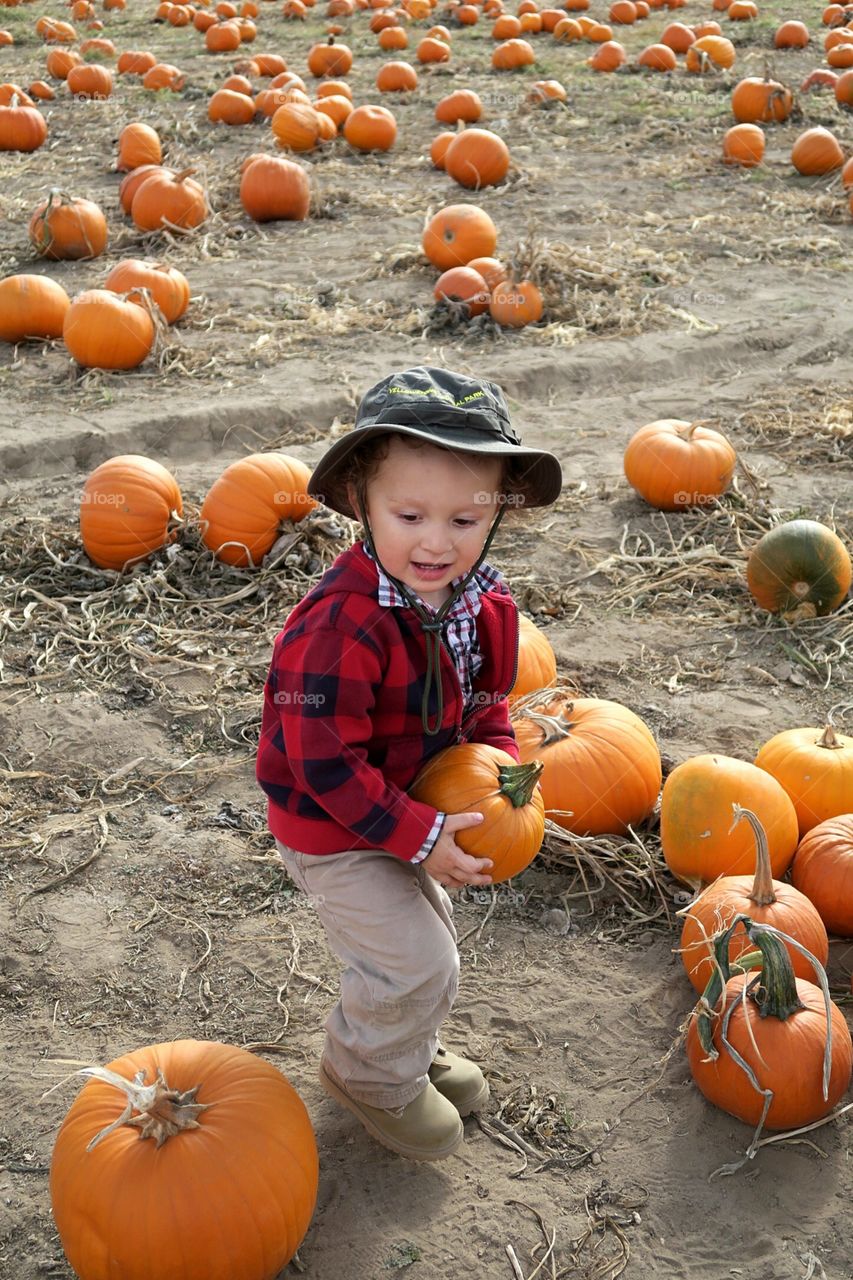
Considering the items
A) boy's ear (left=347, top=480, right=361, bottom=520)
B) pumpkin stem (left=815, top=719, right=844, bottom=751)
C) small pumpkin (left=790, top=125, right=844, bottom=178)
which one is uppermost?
boy's ear (left=347, top=480, right=361, bottom=520)

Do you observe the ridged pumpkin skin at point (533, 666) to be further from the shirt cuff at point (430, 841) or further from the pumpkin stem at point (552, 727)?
the shirt cuff at point (430, 841)

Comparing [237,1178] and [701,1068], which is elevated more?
[237,1178]

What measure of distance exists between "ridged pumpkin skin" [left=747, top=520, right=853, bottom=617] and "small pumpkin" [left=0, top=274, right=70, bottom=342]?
528 centimetres

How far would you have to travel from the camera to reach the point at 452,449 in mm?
2527

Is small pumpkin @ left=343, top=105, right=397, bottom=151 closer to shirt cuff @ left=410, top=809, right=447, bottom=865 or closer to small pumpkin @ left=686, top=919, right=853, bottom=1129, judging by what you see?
small pumpkin @ left=686, top=919, right=853, bottom=1129

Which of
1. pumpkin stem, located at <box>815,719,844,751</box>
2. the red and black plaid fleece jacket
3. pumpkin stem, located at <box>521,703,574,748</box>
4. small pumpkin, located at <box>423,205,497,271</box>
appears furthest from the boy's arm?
small pumpkin, located at <box>423,205,497,271</box>

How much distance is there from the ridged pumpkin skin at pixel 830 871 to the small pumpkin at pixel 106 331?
5.63 meters

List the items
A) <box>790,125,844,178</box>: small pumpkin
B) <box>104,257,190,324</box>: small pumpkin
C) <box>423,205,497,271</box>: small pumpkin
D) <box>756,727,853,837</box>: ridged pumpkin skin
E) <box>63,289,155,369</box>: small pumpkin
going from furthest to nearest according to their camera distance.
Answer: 1. <box>790,125,844,178</box>: small pumpkin
2. <box>423,205,497,271</box>: small pumpkin
3. <box>104,257,190,324</box>: small pumpkin
4. <box>63,289,155,369</box>: small pumpkin
5. <box>756,727,853,837</box>: ridged pumpkin skin

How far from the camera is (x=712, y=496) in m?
6.43

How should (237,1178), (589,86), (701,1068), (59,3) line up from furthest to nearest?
(59,3) < (589,86) < (701,1068) < (237,1178)

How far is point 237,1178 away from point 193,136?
43.8 feet

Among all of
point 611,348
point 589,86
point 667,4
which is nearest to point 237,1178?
point 611,348

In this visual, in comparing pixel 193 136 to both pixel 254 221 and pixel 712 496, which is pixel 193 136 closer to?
pixel 254 221

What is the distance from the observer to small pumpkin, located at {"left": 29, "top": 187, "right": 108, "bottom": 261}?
9906mm
